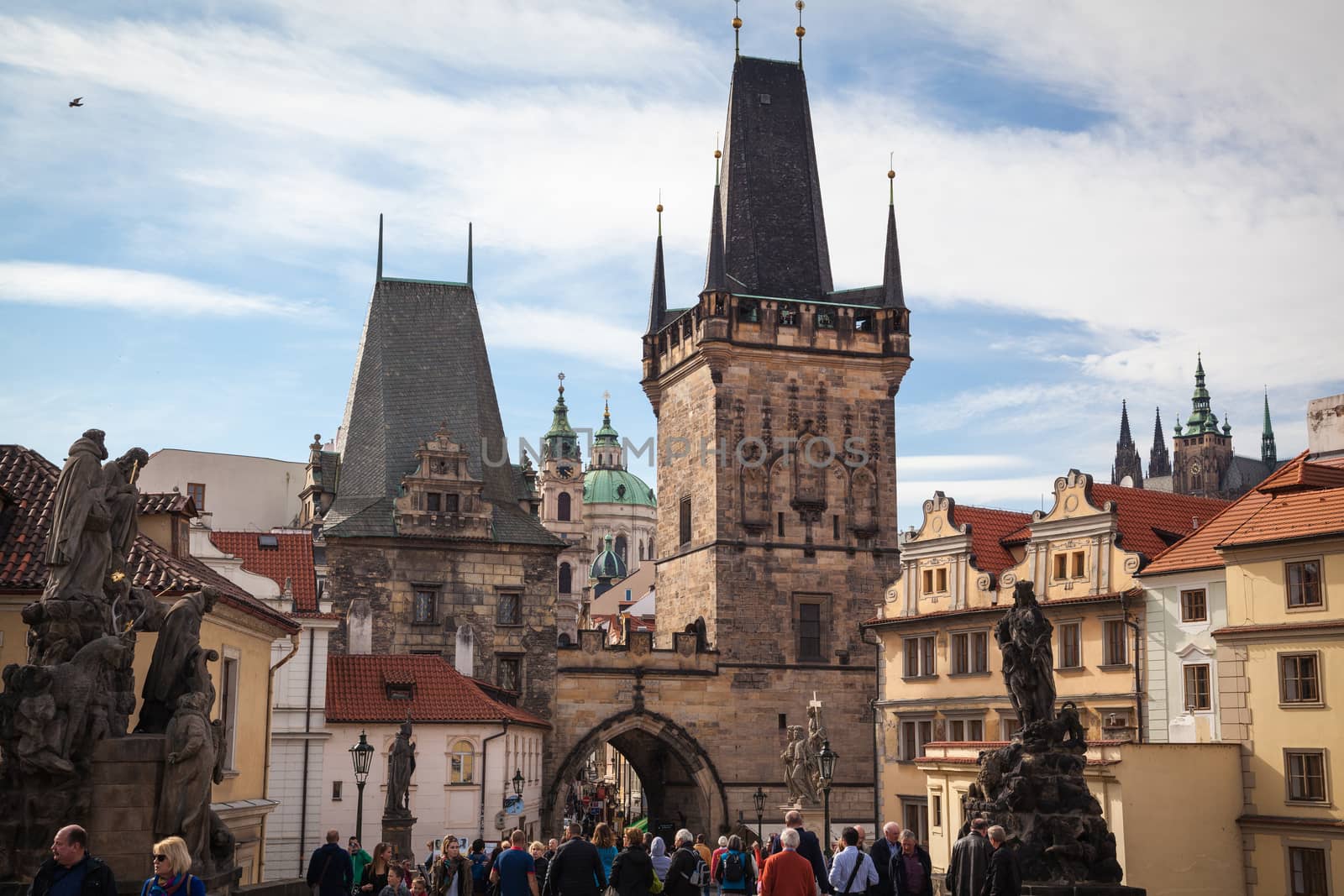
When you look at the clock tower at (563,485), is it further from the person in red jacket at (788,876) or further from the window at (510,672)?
the person in red jacket at (788,876)

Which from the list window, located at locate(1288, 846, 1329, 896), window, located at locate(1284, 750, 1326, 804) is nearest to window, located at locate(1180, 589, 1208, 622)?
window, located at locate(1284, 750, 1326, 804)

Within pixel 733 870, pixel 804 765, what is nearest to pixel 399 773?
pixel 804 765

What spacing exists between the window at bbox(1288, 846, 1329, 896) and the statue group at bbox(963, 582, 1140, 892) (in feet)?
37.3

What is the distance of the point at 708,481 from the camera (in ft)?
157

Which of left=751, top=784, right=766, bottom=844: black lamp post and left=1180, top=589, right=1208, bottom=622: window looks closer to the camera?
left=1180, top=589, right=1208, bottom=622: window

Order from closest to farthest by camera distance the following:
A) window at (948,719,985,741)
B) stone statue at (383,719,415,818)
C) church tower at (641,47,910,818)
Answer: stone statue at (383,719,415,818) < window at (948,719,985,741) < church tower at (641,47,910,818)

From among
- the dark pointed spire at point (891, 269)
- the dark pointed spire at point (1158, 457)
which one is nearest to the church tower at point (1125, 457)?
the dark pointed spire at point (1158, 457)

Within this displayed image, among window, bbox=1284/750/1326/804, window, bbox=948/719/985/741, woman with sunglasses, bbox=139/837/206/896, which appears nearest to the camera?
woman with sunglasses, bbox=139/837/206/896

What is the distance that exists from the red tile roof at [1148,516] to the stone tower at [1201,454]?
9316 cm

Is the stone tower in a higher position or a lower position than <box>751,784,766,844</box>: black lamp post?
higher

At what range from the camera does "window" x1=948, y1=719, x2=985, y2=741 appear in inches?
1383

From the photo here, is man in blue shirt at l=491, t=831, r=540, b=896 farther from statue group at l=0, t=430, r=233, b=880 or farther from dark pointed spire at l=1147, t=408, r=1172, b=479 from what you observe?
dark pointed spire at l=1147, t=408, r=1172, b=479

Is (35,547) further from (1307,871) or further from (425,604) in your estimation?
(425,604)

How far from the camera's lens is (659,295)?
54.1m
